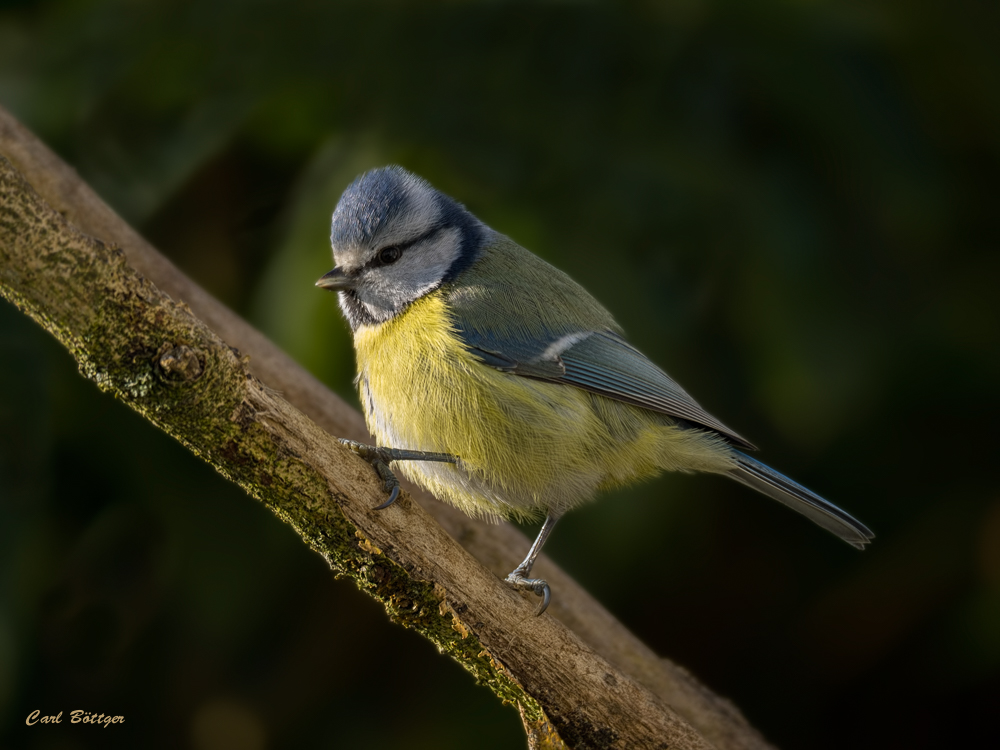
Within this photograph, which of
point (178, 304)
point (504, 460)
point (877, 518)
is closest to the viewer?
point (178, 304)

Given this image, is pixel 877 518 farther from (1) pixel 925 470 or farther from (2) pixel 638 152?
(2) pixel 638 152

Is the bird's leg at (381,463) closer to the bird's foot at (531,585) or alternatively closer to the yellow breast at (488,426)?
the yellow breast at (488,426)

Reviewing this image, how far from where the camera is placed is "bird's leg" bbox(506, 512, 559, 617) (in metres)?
1.38

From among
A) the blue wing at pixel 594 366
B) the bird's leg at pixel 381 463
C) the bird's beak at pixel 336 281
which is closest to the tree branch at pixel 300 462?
the bird's leg at pixel 381 463

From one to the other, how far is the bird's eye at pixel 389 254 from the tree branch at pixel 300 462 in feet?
0.85

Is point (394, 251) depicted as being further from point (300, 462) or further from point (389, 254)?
point (300, 462)

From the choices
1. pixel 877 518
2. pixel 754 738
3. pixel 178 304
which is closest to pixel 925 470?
pixel 877 518

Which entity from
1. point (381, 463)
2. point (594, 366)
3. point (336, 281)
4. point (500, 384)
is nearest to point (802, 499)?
point (594, 366)

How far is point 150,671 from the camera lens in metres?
1.66

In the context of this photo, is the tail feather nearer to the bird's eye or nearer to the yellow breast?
the yellow breast

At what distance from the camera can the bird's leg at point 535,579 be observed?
1376 mm

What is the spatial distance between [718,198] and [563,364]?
17.2 inches

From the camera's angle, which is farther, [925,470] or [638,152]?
[925,470]

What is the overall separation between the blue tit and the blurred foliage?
0.09m
